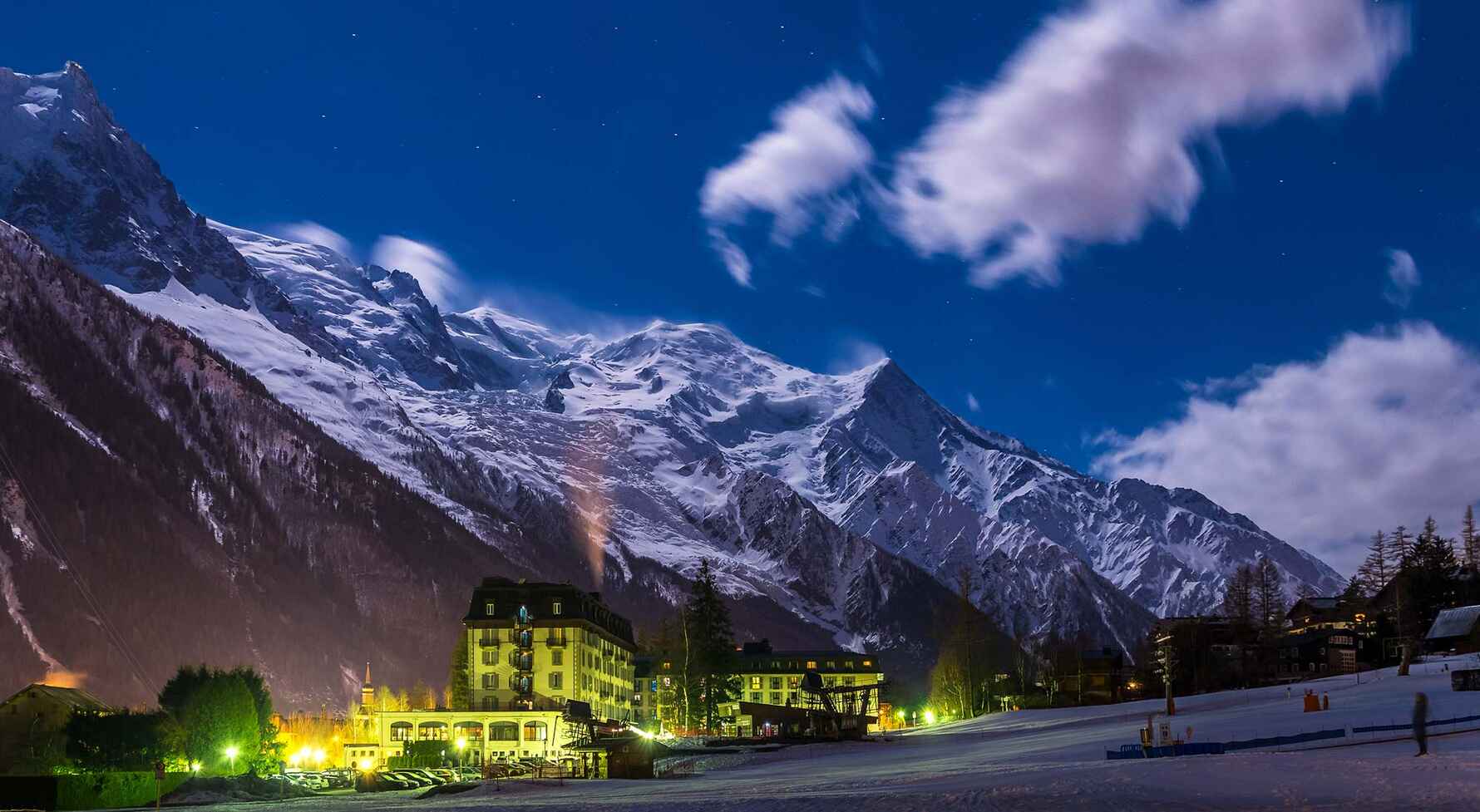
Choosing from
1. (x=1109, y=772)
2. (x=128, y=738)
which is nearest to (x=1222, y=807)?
(x=1109, y=772)

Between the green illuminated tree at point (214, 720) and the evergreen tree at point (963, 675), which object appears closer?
the green illuminated tree at point (214, 720)

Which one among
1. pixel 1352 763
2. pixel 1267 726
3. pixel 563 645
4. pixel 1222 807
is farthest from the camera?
pixel 563 645

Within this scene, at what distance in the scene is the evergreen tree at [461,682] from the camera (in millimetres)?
142250

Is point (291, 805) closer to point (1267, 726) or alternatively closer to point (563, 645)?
point (1267, 726)

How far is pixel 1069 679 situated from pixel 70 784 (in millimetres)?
137690

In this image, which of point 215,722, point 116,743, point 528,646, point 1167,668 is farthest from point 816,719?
point 116,743

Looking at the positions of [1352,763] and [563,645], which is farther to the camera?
[563,645]

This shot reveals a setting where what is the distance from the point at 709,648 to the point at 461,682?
25514mm

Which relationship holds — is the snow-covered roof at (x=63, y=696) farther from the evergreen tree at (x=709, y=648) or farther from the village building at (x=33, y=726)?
the evergreen tree at (x=709, y=648)

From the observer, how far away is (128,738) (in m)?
92.7

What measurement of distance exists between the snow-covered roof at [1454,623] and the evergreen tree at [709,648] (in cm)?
6485

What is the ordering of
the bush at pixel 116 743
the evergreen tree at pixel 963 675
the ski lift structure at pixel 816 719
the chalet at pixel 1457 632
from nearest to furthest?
the bush at pixel 116 743, the chalet at pixel 1457 632, the ski lift structure at pixel 816 719, the evergreen tree at pixel 963 675

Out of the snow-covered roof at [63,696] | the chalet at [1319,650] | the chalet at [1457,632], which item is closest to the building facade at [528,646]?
the snow-covered roof at [63,696]

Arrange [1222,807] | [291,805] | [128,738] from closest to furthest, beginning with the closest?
[1222,807] → [291,805] → [128,738]
